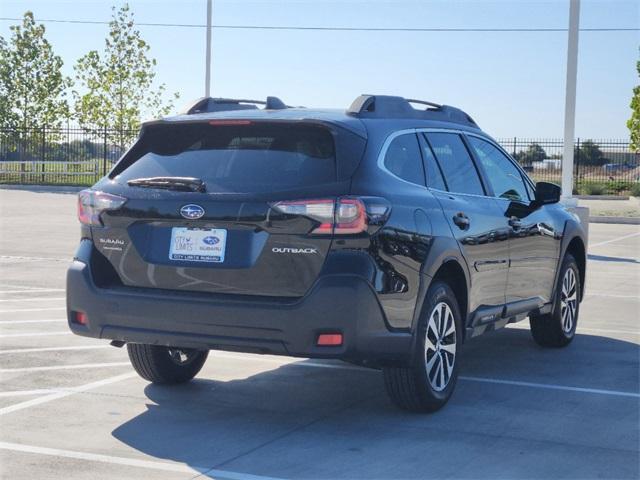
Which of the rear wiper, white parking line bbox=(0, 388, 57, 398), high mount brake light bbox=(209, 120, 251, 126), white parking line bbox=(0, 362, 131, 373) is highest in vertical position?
high mount brake light bbox=(209, 120, 251, 126)

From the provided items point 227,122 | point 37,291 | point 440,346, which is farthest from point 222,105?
point 37,291

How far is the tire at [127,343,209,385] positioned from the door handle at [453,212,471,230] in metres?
1.90

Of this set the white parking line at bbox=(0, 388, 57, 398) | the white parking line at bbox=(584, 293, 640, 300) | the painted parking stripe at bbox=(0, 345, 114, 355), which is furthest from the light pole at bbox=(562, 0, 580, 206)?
the white parking line at bbox=(0, 388, 57, 398)

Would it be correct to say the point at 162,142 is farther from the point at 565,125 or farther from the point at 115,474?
the point at 565,125

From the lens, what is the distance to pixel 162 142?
623 centimetres

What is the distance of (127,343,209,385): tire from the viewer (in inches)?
270

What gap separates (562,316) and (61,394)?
13.6 ft

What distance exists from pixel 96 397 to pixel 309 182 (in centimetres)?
208

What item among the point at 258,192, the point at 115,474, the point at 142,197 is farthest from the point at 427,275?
the point at 115,474

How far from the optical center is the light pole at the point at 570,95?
61.8 feet

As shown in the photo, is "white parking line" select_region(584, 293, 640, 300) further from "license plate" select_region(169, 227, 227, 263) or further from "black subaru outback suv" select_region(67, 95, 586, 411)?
"license plate" select_region(169, 227, 227, 263)

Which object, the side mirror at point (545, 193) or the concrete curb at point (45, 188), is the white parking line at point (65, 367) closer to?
the side mirror at point (545, 193)

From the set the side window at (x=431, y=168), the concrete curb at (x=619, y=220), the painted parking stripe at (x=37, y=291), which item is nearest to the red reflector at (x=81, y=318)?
the side window at (x=431, y=168)

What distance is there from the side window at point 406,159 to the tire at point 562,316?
2535 mm
